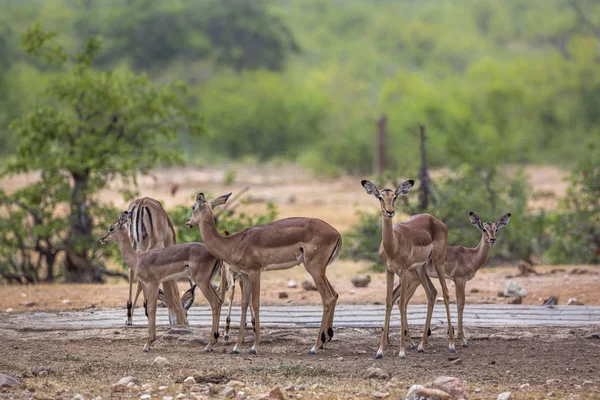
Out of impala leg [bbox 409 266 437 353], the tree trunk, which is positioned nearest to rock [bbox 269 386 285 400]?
impala leg [bbox 409 266 437 353]

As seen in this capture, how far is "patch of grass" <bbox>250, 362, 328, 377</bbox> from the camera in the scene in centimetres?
→ 877

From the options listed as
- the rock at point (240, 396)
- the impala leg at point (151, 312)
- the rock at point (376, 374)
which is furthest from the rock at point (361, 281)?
the rock at point (240, 396)

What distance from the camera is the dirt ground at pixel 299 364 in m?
8.13

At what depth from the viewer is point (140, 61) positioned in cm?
5394

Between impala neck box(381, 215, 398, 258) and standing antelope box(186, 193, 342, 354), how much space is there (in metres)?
0.58

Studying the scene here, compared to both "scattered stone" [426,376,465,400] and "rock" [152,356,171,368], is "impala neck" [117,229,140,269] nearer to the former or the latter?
"rock" [152,356,171,368]

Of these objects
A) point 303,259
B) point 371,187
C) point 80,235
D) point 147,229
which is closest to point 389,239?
point 371,187

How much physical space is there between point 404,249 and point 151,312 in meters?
2.53

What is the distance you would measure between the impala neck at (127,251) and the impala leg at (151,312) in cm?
44

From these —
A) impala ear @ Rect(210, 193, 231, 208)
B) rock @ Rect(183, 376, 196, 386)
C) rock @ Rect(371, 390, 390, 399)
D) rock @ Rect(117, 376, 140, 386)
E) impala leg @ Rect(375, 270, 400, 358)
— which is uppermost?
impala ear @ Rect(210, 193, 231, 208)

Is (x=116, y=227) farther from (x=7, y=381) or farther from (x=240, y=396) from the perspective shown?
(x=240, y=396)

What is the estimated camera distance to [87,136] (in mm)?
16516

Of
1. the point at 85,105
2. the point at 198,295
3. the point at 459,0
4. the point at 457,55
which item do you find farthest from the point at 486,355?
the point at 459,0

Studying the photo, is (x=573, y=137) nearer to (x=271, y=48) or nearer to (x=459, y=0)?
(x=271, y=48)
